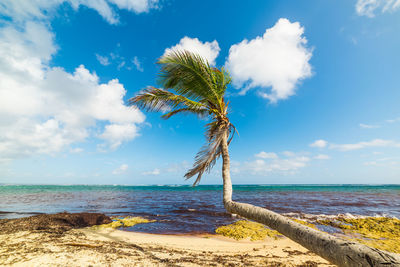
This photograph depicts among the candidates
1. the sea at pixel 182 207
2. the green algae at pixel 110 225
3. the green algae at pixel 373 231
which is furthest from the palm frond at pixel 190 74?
the green algae at pixel 373 231

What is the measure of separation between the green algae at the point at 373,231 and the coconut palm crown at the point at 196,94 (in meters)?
8.98

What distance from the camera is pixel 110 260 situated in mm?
5211

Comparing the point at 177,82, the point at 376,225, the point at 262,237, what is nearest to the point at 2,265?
the point at 177,82

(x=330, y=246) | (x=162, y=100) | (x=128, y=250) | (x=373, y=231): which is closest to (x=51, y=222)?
(x=128, y=250)

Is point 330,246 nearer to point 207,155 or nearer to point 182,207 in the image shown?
point 207,155

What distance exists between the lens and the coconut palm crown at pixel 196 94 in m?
4.68

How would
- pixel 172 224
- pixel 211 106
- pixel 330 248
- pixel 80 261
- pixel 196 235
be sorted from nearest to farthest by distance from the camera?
pixel 330 248, pixel 80 261, pixel 211 106, pixel 196 235, pixel 172 224

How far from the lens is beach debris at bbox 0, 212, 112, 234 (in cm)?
792

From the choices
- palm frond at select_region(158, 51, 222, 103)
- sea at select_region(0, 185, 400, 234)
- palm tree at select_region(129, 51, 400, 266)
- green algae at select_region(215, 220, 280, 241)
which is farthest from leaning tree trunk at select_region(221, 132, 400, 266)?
sea at select_region(0, 185, 400, 234)

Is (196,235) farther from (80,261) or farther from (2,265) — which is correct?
(2,265)

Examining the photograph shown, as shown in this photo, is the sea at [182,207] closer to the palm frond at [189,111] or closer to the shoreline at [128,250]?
the shoreline at [128,250]

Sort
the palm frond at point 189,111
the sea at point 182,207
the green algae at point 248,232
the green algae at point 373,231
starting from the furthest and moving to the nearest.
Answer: the sea at point 182,207 < the green algae at point 248,232 < the green algae at point 373,231 < the palm frond at point 189,111

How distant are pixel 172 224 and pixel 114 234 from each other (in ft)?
12.7

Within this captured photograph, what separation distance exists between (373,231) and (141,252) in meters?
12.1
